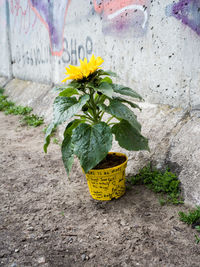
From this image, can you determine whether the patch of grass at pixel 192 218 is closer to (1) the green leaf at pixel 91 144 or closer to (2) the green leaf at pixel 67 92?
(1) the green leaf at pixel 91 144

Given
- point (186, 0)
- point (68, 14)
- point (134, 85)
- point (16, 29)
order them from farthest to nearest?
point (16, 29) < point (68, 14) < point (134, 85) < point (186, 0)

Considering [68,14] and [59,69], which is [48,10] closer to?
[68,14]

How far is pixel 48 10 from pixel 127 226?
384 cm

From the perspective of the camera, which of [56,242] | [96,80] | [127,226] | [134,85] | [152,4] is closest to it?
[56,242]

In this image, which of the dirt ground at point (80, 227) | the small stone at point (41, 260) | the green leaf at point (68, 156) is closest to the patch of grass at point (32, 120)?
the dirt ground at point (80, 227)

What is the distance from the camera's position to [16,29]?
5.60 m

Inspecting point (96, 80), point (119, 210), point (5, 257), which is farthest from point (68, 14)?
point (5, 257)

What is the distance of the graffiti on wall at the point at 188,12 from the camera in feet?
6.73

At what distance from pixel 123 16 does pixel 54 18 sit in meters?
1.79

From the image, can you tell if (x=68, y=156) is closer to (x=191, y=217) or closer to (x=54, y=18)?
(x=191, y=217)

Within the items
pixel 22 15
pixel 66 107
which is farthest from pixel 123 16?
pixel 22 15

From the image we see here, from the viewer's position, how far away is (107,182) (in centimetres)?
184

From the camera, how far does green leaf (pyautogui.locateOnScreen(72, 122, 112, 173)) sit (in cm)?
160

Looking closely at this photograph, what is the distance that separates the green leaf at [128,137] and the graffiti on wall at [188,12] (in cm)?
98
